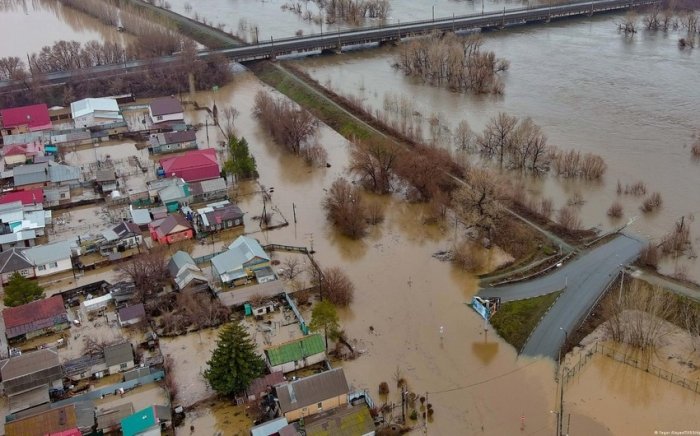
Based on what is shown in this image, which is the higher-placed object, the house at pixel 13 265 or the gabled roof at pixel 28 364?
the house at pixel 13 265

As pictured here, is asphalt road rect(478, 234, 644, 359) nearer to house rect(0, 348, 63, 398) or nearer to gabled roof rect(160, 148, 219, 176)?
house rect(0, 348, 63, 398)

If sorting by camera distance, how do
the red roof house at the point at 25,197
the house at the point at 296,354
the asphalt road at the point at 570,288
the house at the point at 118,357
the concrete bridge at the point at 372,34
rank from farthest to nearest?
the concrete bridge at the point at 372,34 → the red roof house at the point at 25,197 → the asphalt road at the point at 570,288 → the house at the point at 118,357 → the house at the point at 296,354

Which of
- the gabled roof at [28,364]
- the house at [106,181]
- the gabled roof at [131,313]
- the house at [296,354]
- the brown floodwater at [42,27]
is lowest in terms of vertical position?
the house at [296,354]

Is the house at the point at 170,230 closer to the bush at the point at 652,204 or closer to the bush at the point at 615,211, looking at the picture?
the bush at the point at 615,211

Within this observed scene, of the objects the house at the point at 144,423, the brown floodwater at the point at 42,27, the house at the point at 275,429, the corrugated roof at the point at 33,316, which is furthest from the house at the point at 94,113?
the house at the point at 275,429

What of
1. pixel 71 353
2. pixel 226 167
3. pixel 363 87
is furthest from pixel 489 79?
pixel 71 353

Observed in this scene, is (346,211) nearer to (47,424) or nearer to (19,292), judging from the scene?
(19,292)

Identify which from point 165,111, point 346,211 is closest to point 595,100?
point 346,211
